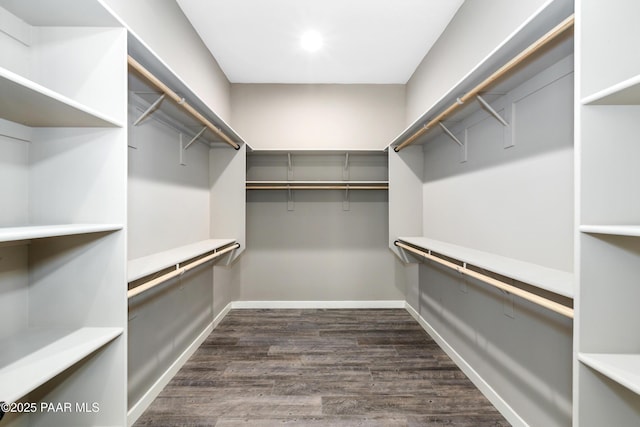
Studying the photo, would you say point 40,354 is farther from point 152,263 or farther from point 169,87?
point 169,87

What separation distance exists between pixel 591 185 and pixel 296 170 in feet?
9.26

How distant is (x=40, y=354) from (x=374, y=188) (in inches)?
111

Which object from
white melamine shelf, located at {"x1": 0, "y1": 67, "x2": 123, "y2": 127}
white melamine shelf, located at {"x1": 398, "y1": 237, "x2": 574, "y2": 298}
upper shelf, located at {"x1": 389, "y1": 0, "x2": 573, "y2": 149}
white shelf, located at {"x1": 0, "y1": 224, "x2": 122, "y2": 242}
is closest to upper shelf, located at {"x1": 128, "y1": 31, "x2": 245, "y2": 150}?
white melamine shelf, located at {"x1": 0, "y1": 67, "x2": 123, "y2": 127}

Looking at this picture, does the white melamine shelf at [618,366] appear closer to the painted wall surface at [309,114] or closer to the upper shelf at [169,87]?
the upper shelf at [169,87]

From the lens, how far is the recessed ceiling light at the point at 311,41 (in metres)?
2.54

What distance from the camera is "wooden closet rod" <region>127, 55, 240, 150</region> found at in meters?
1.26

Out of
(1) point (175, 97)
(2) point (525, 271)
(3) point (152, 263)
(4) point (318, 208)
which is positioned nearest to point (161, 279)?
(3) point (152, 263)

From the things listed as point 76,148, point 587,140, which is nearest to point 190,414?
point 76,148

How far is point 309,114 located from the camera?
Result: 11.4 feet

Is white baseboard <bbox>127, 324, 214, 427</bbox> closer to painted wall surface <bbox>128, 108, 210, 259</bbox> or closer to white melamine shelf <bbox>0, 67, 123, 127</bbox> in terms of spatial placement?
painted wall surface <bbox>128, 108, 210, 259</bbox>

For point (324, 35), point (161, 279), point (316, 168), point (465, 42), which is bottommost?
point (161, 279)

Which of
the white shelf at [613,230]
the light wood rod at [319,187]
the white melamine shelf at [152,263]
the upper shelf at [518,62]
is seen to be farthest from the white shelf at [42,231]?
the light wood rod at [319,187]

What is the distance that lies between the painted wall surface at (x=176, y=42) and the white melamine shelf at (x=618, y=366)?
2102 millimetres

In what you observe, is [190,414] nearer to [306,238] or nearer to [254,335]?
[254,335]
